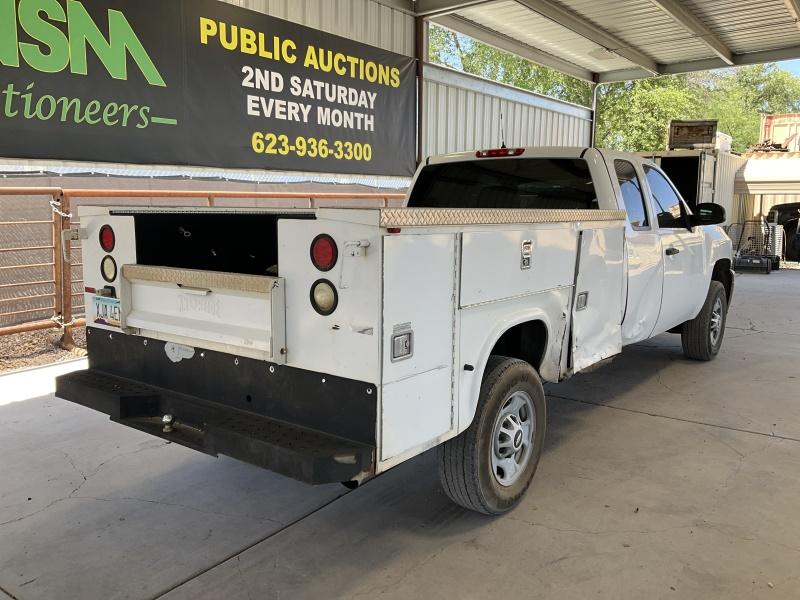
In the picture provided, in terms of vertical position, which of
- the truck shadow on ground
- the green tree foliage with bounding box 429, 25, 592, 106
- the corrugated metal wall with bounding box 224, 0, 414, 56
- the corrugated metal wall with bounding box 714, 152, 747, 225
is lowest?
the truck shadow on ground

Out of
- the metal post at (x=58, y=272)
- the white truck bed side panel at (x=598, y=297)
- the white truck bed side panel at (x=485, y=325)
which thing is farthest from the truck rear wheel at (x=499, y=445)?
the metal post at (x=58, y=272)

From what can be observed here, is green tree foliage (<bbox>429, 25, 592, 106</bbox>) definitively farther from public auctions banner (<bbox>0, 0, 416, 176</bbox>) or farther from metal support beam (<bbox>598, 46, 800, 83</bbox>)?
public auctions banner (<bbox>0, 0, 416, 176</bbox>)

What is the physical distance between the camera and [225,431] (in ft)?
9.81

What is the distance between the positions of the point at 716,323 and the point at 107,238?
631 centimetres

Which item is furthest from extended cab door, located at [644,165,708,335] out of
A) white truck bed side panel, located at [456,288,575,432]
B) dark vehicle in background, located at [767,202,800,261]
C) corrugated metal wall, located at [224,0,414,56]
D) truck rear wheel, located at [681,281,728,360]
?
dark vehicle in background, located at [767,202,800,261]

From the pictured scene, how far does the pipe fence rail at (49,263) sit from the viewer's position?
23.8 ft

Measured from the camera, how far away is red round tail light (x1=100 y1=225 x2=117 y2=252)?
377 centimetres

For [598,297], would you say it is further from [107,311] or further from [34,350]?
[34,350]

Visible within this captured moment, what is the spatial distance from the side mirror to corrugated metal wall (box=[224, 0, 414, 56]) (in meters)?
6.12

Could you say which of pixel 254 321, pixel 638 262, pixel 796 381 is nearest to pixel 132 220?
pixel 254 321

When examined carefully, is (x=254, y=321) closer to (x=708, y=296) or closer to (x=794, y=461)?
(x=794, y=461)

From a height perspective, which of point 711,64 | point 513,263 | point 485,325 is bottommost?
point 485,325

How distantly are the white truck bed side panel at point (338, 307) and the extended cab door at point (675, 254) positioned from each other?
3.73m

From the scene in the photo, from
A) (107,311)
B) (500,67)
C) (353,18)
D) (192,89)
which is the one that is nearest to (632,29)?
(353,18)
